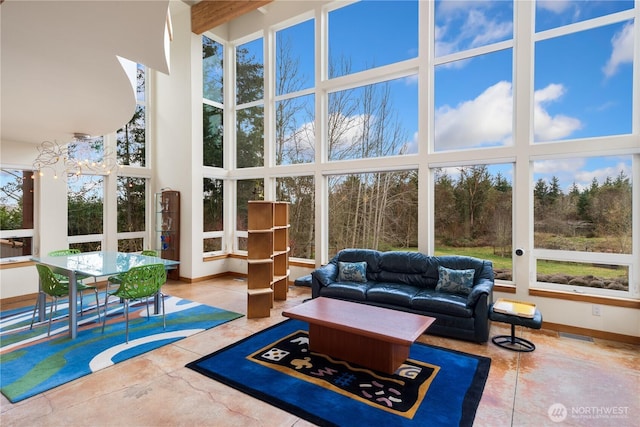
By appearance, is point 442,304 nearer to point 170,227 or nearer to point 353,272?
point 353,272

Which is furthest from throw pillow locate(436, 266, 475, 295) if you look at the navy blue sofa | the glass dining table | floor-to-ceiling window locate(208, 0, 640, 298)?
the glass dining table

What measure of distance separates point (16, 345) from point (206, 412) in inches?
111

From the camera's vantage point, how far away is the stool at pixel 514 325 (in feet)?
11.7

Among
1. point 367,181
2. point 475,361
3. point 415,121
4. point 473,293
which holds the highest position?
point 415,121

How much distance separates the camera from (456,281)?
14.6 feet

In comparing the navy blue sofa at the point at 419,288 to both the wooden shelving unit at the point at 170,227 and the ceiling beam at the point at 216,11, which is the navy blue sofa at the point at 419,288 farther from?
the ceiling beam at the point at 216,11

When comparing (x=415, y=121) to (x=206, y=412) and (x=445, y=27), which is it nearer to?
(x=445, y=27)

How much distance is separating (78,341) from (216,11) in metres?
5.93

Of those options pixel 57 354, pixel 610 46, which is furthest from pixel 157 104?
pixel 610 46

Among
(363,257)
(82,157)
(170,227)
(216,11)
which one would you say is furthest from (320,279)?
(216,11)

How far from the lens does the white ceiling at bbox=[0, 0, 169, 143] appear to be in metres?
1.85

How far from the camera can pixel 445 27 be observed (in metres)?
5.23

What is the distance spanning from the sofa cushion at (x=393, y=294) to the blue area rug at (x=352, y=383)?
64 cm

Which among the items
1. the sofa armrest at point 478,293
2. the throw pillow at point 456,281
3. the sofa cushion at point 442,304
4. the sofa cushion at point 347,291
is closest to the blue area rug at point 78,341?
the sofa cushion at point 347,291
